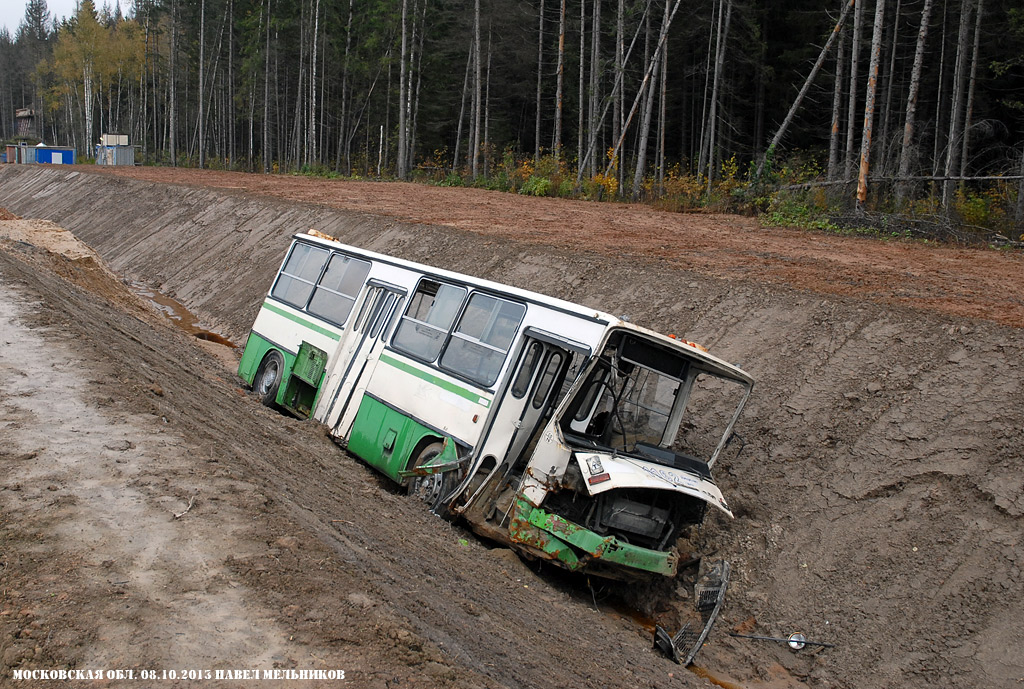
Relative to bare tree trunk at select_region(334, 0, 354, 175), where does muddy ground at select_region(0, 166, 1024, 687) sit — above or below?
below

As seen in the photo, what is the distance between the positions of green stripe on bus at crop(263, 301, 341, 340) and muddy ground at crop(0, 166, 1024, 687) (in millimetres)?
1412

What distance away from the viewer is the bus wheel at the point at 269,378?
42.8ft

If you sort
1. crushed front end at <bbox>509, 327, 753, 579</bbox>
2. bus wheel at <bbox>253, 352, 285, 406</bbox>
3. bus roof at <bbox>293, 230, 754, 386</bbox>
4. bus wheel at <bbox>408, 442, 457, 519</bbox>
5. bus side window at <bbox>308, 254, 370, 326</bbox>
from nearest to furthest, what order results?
crushed front end at <bbox>509, 327, 753, 579</bbox> → bus roof at <bbox>293, 230, 754, 386</bbox> → bus wheel at <bbox>408, 442, 457, 519</bbox> → bus side window at <bbox>308, 254, 370, 326</bbox> → bus wheel at <bbox>253, 352, 285, 406</bbox>

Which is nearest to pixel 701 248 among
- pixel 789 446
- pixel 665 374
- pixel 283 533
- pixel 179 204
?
pixel 789 446

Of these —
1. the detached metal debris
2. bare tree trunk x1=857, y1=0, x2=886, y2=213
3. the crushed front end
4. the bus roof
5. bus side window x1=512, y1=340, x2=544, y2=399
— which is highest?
bare tree trunk x1=857, y1=0, x2=886, y2=213

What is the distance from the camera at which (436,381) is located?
9.76 m

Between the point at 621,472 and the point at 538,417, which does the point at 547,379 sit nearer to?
the point at 538,417

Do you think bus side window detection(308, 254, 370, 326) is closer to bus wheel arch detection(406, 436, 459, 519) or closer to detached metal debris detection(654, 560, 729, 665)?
bus wheel arch detection(406, 436, 459, 519)

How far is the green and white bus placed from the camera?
791 centimetres

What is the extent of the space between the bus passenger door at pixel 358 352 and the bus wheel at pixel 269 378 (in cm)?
137

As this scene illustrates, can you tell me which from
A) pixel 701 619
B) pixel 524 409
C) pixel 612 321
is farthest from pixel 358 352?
pixel 701 619

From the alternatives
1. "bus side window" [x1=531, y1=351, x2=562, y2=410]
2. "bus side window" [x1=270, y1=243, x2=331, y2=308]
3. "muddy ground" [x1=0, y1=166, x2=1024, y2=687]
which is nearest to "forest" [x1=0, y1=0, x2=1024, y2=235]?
"muddy ground" [x1=0, y1=166, x2=1024, y2=687]

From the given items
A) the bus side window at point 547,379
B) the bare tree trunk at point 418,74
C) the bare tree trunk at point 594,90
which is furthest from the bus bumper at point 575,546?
the bare tree trunk at point 418,74

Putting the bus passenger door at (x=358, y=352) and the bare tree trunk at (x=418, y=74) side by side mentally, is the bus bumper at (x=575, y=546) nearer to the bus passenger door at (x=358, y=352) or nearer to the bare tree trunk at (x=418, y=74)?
the bus passenger door at (x=358, y=352)
